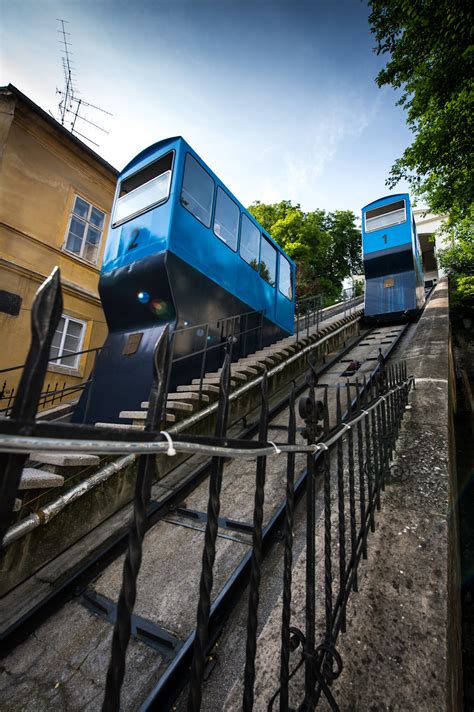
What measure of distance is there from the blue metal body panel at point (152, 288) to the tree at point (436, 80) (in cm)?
605

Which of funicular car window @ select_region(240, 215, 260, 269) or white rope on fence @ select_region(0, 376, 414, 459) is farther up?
funicular car window @ select_region(240, 215, 260, 269)

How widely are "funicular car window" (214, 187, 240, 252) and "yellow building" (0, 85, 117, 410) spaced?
4.91 meters

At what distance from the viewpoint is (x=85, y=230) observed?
31.6 feet

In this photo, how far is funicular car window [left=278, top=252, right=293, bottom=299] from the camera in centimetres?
942

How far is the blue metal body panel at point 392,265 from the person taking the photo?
11.5 m

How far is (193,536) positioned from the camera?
304cm

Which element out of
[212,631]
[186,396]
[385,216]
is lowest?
[212,631]

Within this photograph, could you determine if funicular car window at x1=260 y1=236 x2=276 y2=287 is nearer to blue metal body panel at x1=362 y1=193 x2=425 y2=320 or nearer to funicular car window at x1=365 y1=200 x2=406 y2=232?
blue metal body panel at x1=362 y1=193 x2=425 y2=320

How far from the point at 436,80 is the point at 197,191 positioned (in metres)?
7.26

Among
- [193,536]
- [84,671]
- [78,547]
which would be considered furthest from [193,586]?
[78,547]

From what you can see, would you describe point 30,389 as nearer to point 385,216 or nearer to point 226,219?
point 226,219

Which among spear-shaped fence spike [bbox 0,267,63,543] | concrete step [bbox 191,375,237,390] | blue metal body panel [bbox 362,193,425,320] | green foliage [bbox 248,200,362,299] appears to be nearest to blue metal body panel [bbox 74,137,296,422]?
concrete step [bbox 191,375,237,390]

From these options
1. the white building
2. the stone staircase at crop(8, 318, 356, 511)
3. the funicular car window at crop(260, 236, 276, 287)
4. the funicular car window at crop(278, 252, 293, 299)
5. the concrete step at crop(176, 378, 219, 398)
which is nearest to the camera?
the stone staircase at crop(8, 318, 356, 511)

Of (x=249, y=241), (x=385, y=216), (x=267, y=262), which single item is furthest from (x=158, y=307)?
(x=385, y=216)
